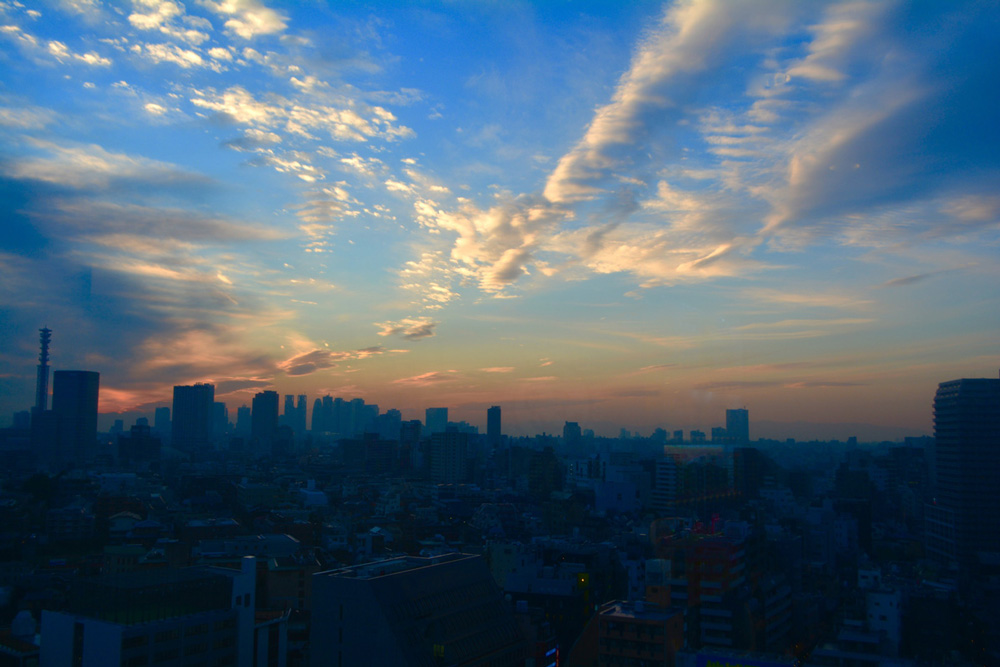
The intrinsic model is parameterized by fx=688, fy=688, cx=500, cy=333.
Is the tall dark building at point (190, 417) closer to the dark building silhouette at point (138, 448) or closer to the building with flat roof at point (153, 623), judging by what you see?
the dark building silhouette at point (138, 448)

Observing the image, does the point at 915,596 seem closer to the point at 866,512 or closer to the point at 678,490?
the point at 866,512

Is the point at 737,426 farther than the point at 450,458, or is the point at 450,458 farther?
the point at 450,458

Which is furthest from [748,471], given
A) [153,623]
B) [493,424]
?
[493,424]

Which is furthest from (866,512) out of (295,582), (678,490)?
(295,582)

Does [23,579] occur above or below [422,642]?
below

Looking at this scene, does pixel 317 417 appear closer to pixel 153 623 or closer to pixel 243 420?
pixel 243 420

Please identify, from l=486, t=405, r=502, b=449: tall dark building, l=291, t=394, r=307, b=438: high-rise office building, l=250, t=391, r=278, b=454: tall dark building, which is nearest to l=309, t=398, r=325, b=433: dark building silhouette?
l=291, t=394, r=307, b=438: high-rise office building
